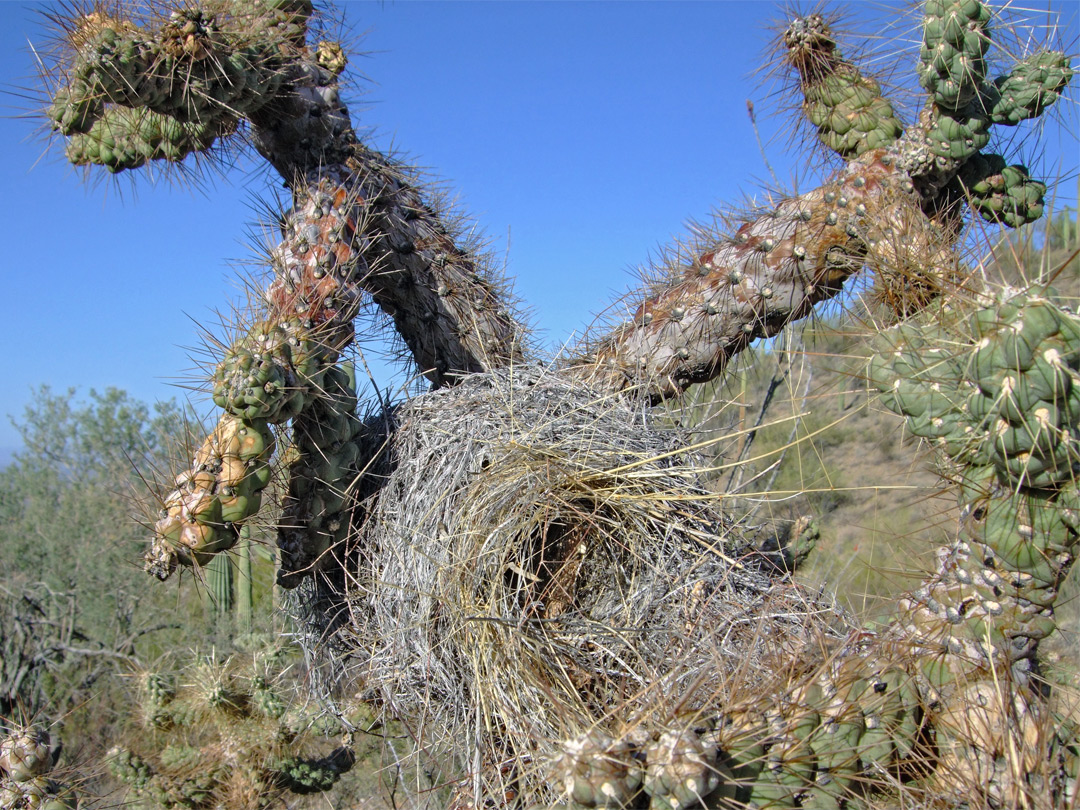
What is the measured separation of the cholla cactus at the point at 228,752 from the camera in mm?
3787

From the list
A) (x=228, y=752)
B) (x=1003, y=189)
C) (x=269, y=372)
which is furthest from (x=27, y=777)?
(x=1003, y=189)

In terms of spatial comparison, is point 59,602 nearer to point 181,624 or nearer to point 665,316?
point 181,624

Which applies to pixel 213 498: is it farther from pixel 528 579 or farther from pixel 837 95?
pixel 837 95

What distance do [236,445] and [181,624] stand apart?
6.40m

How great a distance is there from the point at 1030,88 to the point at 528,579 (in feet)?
6.84

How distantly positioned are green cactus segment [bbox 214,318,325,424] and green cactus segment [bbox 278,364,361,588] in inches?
4.8

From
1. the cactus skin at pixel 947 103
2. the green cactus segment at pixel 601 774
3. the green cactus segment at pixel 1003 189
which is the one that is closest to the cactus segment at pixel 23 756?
the green cactus segment at pixel 601 774

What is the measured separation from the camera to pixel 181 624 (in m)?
7.30

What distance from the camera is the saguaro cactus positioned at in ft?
4.96

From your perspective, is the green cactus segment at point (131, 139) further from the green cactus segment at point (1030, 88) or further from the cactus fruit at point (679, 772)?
the green cactus segment at point (1030, 88)

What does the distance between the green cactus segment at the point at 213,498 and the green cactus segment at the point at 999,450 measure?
5.25 feet

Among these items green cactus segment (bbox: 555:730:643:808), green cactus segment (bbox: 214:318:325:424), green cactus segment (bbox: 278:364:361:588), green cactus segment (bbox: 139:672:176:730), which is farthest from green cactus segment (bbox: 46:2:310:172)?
green cactus segment (bbox: 139:672:176:730)


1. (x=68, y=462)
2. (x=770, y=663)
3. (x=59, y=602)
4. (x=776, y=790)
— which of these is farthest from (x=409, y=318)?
(x=68, y=462)

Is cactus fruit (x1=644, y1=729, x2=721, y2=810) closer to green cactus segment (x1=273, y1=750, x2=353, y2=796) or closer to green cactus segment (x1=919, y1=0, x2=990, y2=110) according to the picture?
green cactus segment (x1=919, y1=0, x2=990, y2=110)
